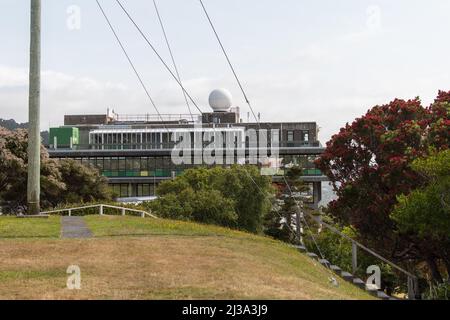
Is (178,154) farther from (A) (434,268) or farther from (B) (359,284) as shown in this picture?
(B) (359,284)

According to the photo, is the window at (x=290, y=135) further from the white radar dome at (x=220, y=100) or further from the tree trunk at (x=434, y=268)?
the tree trunk at (x=434, y=268)

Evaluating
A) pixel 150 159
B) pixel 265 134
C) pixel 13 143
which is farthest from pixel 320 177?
pixel 13 143

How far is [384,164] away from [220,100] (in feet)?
271

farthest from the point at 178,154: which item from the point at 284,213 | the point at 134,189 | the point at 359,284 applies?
the point at 359,284

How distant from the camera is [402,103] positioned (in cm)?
2919

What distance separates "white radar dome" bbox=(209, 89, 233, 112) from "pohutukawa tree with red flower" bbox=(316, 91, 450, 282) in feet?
257

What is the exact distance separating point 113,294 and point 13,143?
3582 centimetres

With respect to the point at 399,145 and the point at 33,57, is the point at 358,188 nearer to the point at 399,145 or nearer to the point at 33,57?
the point at 399,145

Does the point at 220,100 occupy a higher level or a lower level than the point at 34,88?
higher

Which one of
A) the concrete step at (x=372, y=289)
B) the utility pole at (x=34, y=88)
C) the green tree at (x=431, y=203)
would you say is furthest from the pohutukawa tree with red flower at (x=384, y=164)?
the utility pole at (x=34, y=88)

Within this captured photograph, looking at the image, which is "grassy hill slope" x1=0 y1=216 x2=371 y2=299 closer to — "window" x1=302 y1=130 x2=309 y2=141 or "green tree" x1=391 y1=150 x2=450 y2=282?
"green tree" x1=391 y1=150 x2=450 y2=282

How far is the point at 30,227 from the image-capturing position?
2019 centimetres

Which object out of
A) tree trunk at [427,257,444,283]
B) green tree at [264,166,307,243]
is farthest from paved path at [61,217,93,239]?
green tree at [264,166,307,243]

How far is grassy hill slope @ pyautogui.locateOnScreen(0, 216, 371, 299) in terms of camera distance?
10094mm
